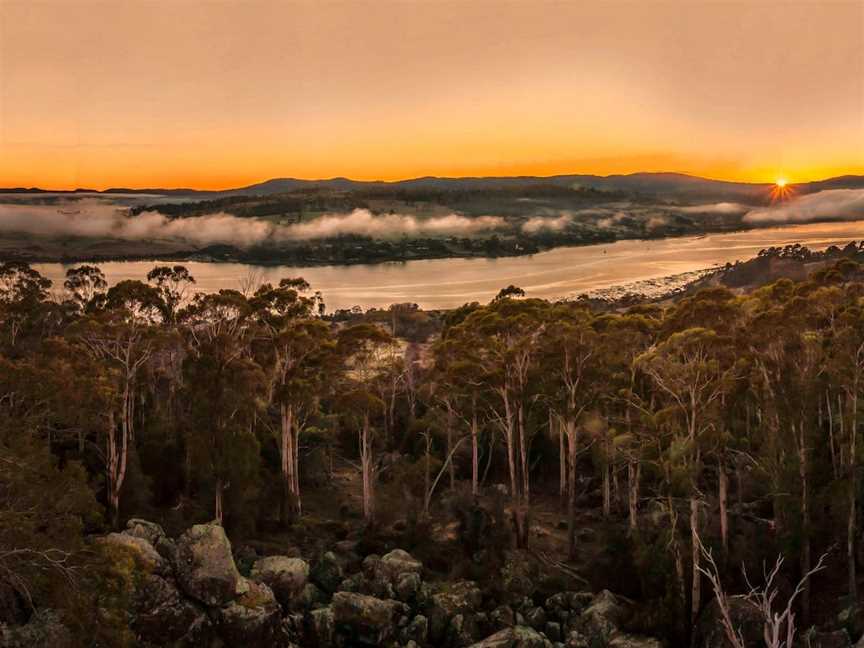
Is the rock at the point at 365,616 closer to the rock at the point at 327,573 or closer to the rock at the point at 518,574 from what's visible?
the rock at the point at 327,573

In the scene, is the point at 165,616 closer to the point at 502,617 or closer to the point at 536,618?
the point at 502,617

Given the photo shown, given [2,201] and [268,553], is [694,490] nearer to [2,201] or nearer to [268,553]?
[268,553]

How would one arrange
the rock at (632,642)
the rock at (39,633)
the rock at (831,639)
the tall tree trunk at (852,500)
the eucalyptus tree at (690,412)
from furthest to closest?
the eucalyptus tree at (690,412)
the tall tree trunk at (852,500)
the rock at (632,642)
the rock at (831,639)
the rock at (39,633)

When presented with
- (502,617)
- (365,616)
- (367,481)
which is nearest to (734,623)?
(502,617)

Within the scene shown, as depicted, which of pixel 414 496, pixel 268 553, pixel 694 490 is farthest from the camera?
pixel 414 496

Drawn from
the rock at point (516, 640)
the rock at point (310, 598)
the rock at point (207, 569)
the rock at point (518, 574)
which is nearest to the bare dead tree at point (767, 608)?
the rock at point (518, 574)

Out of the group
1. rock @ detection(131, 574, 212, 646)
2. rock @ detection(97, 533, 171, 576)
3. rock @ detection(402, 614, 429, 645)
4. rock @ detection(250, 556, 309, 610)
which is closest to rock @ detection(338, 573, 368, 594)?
rock @ detection(250, 556, 309, 610)

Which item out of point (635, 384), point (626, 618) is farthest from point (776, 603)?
point (635, 384)
